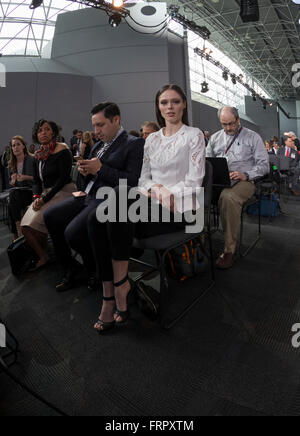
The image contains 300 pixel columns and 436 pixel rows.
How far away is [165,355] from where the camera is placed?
1.27 meters

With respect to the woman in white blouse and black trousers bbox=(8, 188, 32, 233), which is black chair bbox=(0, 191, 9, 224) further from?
the woman in white blouse

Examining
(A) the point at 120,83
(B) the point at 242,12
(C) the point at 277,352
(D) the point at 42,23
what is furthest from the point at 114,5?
(C) the point at 277,352

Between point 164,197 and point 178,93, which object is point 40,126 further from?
point 164,197

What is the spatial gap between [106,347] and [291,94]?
96.8 ft

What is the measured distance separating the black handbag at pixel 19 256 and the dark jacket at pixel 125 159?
1.12m

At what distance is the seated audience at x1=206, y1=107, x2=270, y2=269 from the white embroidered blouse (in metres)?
0.92

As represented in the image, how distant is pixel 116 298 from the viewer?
150cm

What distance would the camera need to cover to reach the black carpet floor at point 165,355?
3.32ft

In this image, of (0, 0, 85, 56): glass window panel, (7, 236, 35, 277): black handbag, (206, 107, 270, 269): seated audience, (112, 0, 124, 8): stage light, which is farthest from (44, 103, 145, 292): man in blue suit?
(0, 0, 85, 56): glass window panel

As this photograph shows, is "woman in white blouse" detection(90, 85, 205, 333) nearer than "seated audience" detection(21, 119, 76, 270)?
Yes

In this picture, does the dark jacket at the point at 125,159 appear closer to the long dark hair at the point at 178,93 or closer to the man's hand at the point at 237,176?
the long dark hair at the point at 178,93

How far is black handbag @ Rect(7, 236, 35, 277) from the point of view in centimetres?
226
